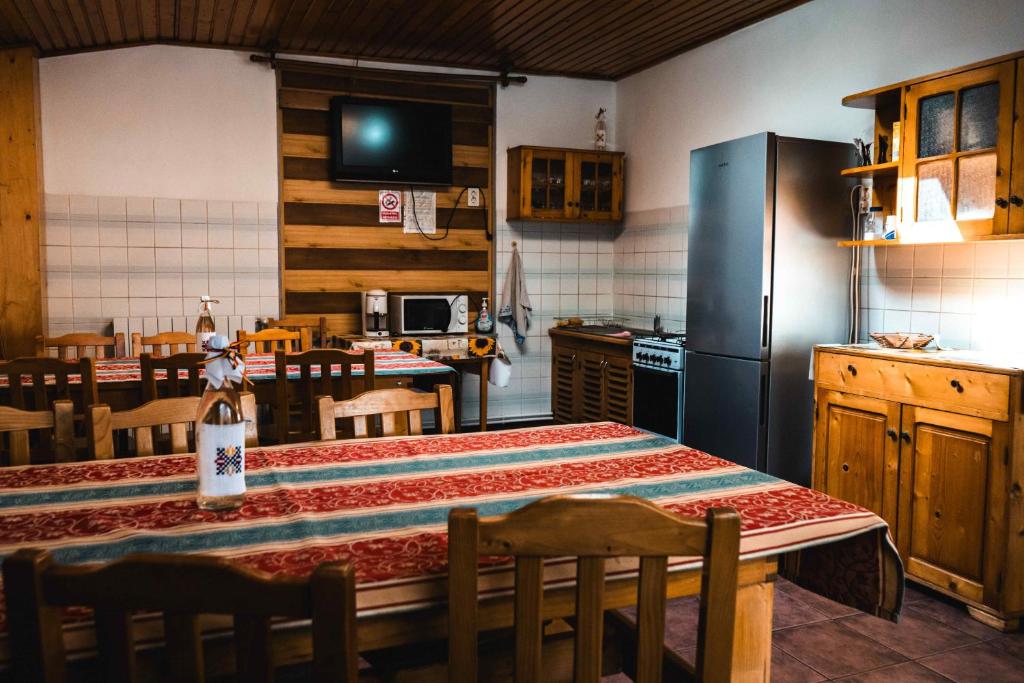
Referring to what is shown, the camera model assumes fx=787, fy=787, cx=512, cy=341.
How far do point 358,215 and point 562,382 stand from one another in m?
1.98

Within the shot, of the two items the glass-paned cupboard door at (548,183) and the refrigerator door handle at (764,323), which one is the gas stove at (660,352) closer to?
the refrigerator door handle at (764,323)

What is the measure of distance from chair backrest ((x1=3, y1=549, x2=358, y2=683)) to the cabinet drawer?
2.62 m

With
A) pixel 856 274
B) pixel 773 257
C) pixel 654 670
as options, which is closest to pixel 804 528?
pixel 654 670

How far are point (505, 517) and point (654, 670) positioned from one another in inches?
12.3

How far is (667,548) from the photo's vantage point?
105 centimetres

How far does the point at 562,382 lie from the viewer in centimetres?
607

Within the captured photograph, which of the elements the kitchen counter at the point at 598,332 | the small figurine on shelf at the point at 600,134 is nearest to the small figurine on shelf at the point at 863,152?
the kitchen counter at the point at 598,332

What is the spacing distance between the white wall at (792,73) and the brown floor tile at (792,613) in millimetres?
2424

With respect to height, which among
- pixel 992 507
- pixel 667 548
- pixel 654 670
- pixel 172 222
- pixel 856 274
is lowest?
pixel 992 507

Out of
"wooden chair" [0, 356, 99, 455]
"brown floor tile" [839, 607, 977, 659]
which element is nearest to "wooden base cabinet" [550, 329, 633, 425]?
"brown floor tile" [839, 607, 977, 659]

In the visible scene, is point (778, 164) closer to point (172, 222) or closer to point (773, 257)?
point (773, 257)

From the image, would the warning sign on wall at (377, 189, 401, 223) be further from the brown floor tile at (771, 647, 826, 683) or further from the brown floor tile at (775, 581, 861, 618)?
the brown floor tile at (771, 647, 826, 683)

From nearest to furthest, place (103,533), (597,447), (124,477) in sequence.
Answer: (103,533), (124,477), (597,447)

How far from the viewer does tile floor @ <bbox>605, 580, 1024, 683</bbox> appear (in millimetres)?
2477
